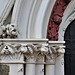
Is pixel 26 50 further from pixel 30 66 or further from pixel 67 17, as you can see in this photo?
pixel 67 17

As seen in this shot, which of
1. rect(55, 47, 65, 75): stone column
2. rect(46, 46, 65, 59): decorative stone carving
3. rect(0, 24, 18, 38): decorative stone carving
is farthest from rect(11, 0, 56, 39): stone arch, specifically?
rect(55, 47, 65, 75): stone column

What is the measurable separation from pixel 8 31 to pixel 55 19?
26.3 inches

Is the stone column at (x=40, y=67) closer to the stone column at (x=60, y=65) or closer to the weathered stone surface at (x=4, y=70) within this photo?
the stone column at (x=60, y=65)

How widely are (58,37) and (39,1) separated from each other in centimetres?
57

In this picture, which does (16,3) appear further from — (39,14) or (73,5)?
(73,5)

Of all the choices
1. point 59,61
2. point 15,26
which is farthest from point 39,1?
point 59,61

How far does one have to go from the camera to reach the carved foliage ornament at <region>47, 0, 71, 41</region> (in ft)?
11.6

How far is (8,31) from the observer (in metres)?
3.34

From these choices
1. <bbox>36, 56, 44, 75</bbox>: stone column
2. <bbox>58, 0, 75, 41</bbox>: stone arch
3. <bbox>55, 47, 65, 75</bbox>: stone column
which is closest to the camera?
<bbox>36, 56, 44, 75</bbox>: stone column

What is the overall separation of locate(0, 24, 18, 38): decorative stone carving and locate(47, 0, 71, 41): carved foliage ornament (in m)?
0.47

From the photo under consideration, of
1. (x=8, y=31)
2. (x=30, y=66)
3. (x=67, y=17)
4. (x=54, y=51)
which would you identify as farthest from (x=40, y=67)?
(x=67, y=17)

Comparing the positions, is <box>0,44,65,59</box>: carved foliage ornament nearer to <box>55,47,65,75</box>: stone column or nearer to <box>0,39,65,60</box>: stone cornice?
<box>0,39,65,60</box>: stone cornice

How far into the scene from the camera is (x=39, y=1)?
11.3ft

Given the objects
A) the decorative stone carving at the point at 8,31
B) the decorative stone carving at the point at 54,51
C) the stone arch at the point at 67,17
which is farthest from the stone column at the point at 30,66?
the stone arch at the point at 67,17
